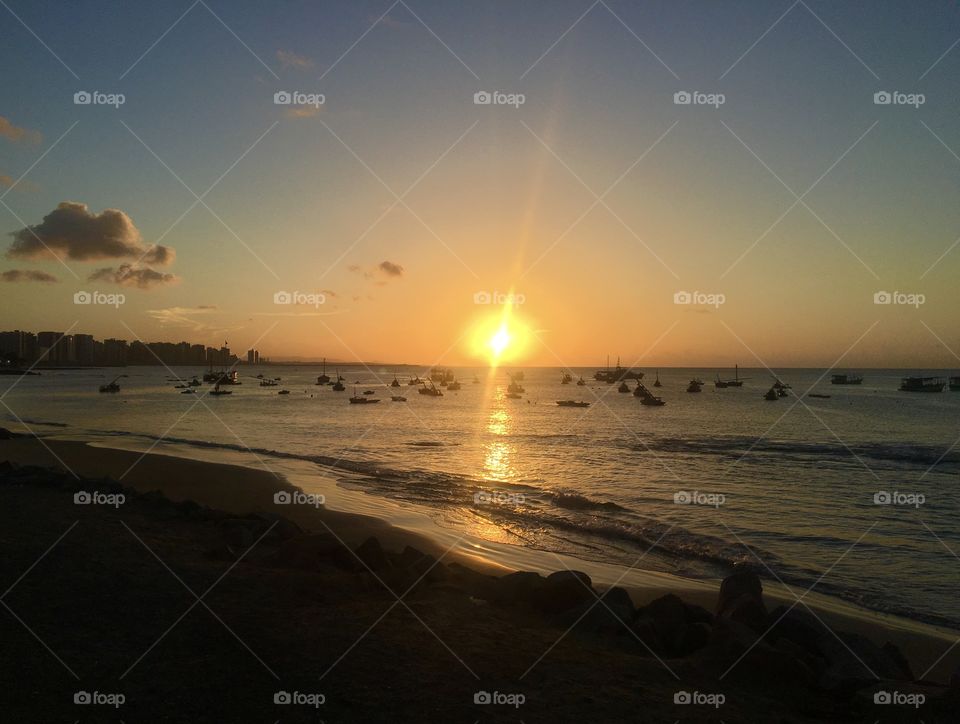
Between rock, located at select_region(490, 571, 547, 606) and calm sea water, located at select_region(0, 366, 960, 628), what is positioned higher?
calm sea water, located at select_region(0, 366, 960, 628)

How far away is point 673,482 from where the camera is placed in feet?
84.9

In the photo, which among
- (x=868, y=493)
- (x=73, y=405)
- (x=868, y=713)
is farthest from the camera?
(x=73, y=405)

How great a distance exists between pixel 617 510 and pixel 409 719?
598 inches

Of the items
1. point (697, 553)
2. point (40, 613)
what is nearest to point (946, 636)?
point (697, 553)

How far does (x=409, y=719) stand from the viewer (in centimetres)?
543

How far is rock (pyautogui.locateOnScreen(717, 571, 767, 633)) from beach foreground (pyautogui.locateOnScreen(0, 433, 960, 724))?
0.03m

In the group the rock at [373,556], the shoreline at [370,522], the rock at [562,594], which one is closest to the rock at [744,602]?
the shoreline at [370,522]

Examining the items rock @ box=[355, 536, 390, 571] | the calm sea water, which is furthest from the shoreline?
rock @ box=[355, 536, 390, 571]

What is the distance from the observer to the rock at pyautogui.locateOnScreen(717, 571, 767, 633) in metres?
8.70

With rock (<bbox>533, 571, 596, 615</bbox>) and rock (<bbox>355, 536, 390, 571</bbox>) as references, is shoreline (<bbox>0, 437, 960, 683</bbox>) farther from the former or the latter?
rock (<bbox>355, 536, 390, 571</bbox>)

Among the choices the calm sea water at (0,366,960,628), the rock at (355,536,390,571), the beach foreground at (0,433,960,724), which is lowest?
the beach foreground at (0,433,960,724)

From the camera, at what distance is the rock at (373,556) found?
33.2 feet

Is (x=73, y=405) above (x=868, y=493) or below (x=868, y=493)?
above

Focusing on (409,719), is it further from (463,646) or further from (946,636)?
(946,636)
